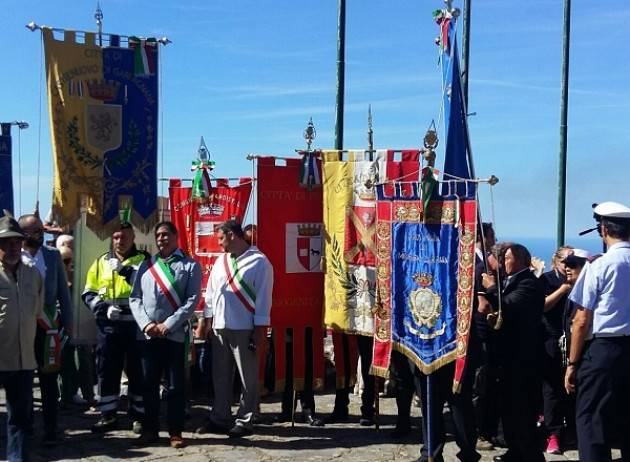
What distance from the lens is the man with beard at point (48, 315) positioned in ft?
20.9

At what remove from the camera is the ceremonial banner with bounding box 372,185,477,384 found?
218 inches

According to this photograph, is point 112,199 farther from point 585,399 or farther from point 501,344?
point 585,399

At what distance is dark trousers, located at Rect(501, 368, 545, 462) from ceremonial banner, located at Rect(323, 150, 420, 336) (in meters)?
Answer: 1.50

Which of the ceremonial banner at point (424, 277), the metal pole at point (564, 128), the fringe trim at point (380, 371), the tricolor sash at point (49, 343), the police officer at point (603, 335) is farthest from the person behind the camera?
the metal pole at point (564, 128)

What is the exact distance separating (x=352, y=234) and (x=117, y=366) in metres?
2.45

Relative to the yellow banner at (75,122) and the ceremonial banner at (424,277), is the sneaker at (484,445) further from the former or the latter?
the yellow banner at (75,122)

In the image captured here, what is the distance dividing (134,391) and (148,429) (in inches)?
19.1

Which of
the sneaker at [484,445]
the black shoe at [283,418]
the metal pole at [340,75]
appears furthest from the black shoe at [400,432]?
the metal pole at [340,75]

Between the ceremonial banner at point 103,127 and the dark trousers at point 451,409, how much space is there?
3.40 m

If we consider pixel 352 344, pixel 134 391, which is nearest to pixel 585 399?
pixel 352 344

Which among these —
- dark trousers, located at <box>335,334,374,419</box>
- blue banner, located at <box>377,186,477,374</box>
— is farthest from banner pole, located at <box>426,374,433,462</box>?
dark trousers, located at <box>335,334,374,419</box>

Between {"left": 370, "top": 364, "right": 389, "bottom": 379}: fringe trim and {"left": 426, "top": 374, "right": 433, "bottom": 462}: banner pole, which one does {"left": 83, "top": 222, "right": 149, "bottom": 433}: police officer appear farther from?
{"left": 426, "top": 374, "right": 433, "bottom": 462}: banner pole

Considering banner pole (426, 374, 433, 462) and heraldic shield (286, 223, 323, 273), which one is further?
heraldic shield (286, 223, 323, 273)

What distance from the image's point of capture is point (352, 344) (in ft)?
24.6
